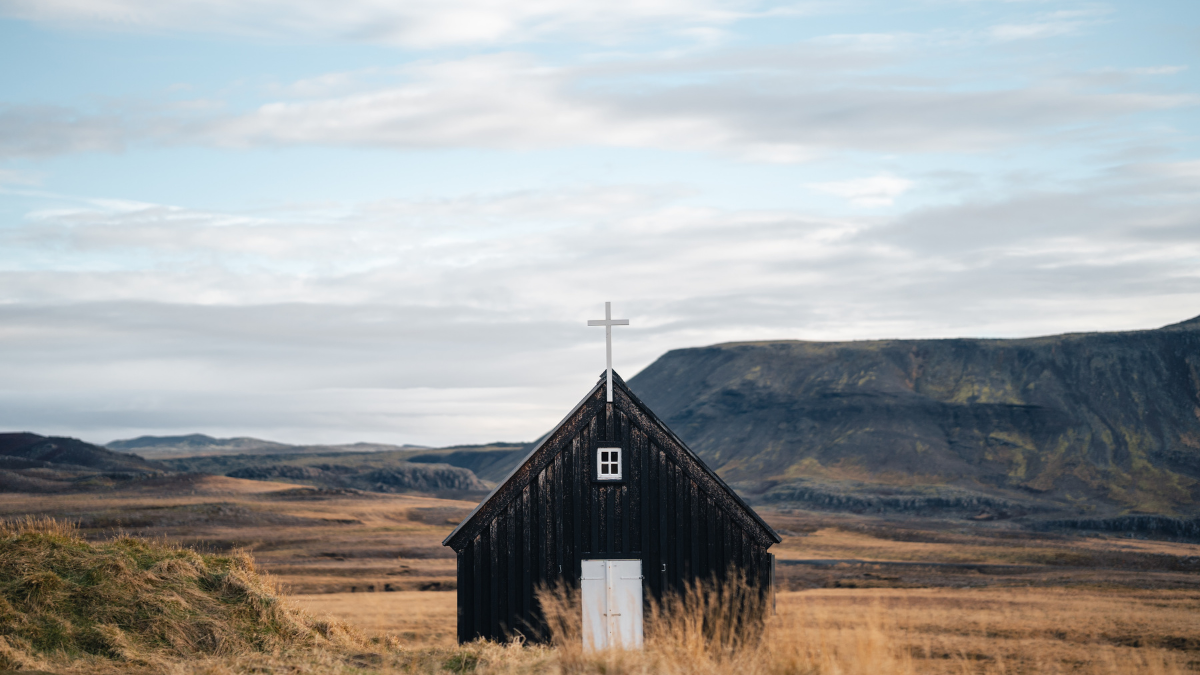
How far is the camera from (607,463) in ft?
55.0

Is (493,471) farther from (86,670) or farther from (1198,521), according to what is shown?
(86,670)

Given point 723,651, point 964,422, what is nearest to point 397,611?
point 723,651

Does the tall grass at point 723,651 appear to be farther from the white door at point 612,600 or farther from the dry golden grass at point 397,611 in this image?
the dry golden grass at point 397,611

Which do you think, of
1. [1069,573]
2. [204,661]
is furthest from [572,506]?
[1069,573]

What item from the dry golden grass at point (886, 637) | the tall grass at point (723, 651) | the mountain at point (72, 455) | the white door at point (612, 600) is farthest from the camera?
the mountain at point (72, 455)

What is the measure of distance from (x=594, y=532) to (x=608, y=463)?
122 centimetres

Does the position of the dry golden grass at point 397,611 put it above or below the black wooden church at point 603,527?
below

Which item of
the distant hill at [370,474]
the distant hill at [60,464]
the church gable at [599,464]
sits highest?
the church gable at [599,464]

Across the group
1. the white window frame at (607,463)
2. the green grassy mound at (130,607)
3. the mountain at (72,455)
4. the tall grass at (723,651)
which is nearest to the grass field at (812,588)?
the tall grass at (723,651)

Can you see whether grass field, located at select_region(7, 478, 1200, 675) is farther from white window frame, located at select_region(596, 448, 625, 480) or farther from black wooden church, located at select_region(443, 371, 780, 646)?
white window frame, located at select_region(596, 448, 625, 480)

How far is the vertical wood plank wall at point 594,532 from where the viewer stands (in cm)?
1652

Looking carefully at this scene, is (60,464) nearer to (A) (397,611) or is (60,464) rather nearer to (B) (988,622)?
(A) (397,611)

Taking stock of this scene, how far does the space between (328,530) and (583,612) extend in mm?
48151

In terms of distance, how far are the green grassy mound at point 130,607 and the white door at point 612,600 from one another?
13.3 ft
